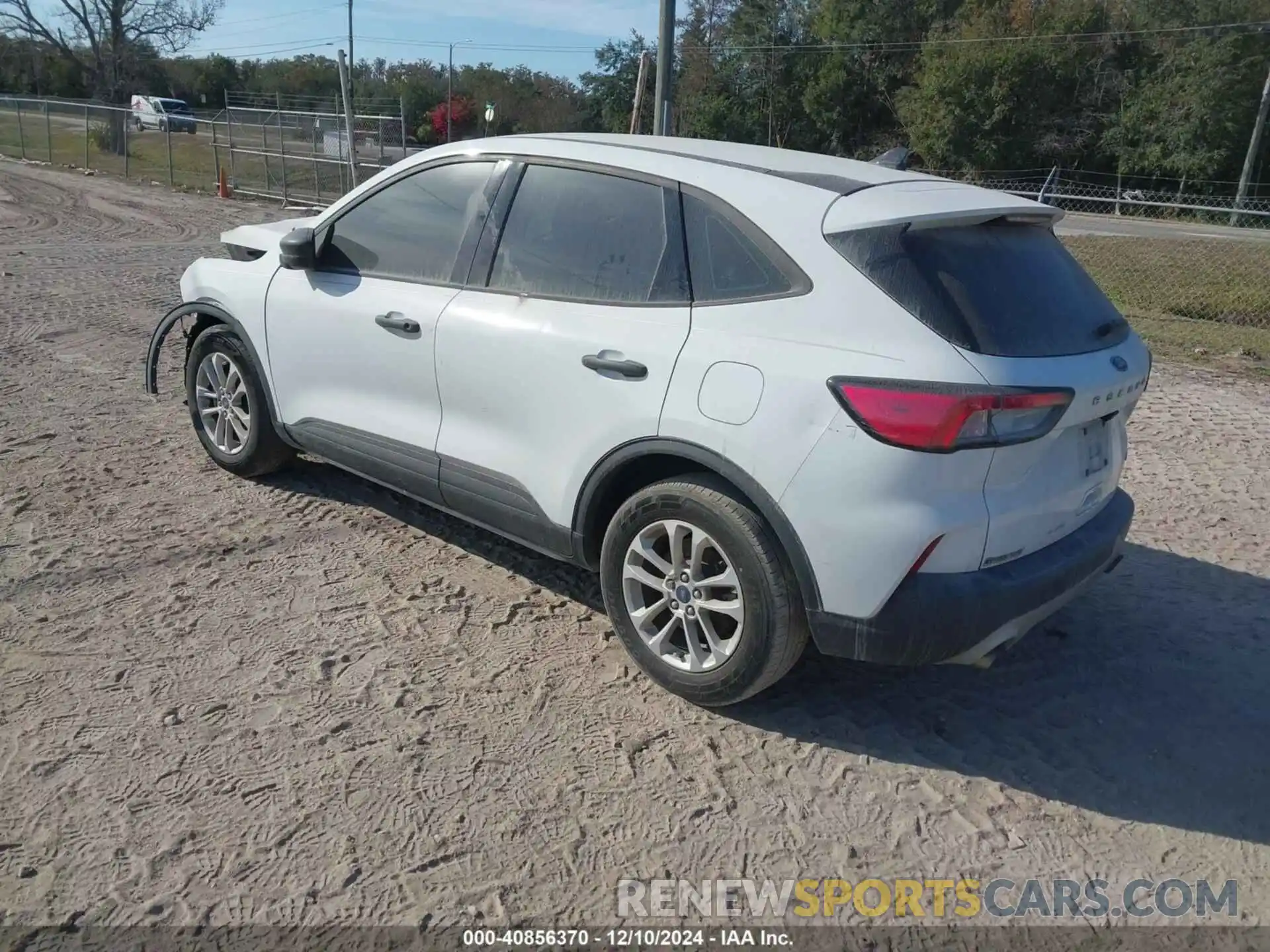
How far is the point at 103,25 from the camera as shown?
143ft

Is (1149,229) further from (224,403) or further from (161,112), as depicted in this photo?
(161,112)

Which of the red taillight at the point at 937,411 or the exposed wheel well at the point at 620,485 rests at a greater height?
the red taillight at the point at 937,411

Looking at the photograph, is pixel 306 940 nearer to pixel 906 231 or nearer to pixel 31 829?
pixel 31 829

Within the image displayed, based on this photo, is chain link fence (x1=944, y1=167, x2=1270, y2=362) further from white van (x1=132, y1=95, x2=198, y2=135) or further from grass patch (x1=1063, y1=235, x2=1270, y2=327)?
white van (x1=132, y1=95, x2=198, y2=135)

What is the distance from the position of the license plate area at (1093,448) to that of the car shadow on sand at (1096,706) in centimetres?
53

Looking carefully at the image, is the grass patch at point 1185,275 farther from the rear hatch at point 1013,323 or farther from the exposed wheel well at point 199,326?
the exposed wheel well at point 199,326

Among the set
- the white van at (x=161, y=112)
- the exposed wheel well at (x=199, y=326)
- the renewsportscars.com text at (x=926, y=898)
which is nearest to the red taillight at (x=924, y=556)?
the renewsportscars.com text at (x=926, y=898)

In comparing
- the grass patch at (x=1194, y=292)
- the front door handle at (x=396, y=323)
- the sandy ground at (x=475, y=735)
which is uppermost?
the front door handle at (x=396, y=323)

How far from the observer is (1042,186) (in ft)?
89.9

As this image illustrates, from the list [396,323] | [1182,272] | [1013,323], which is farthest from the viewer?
[1182,272]

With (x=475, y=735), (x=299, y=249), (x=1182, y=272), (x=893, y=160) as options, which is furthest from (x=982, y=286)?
(x=1182, y=272)

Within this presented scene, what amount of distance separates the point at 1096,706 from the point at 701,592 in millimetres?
1540

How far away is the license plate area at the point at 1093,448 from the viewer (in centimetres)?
339

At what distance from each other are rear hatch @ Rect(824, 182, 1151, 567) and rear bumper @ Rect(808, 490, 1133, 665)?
0.08 meters
